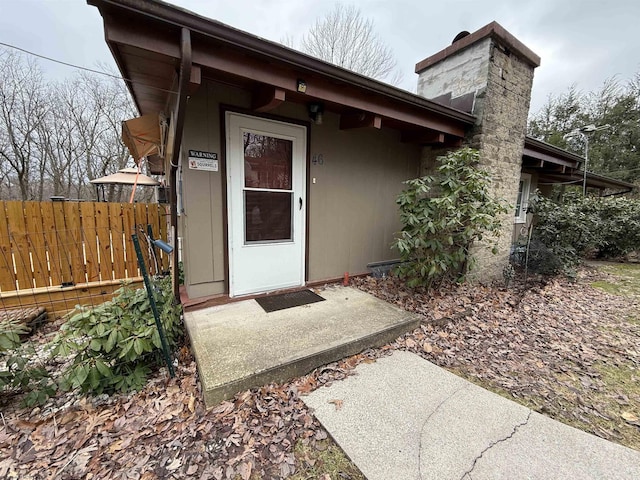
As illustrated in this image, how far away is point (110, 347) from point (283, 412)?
135 centimetres

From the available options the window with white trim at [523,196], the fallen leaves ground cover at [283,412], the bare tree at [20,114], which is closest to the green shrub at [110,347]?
the fallen leaves ground cover at [283,412]

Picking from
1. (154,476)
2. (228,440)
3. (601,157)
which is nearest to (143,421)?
(154,476)

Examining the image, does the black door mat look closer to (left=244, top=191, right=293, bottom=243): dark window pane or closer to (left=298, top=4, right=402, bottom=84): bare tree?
(left=244, top=191, right=293, bottom=243): dark window pane

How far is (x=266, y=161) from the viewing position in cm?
319

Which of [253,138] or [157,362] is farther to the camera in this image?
[253,138]

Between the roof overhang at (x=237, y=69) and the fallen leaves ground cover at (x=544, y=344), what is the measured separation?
2420mm

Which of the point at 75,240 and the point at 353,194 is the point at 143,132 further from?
the point at 353,194

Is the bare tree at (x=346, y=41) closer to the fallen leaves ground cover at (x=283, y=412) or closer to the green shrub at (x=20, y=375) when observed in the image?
the fallen leaves ground cover at (x=283, y=412)

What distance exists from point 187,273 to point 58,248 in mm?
2732

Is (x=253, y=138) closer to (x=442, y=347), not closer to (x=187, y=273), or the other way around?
(x=187, y=273)

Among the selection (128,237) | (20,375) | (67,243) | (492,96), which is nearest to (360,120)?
(492,96)

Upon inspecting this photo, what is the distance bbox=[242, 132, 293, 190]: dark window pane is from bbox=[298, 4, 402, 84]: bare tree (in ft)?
31.2

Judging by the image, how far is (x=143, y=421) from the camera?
172 cm

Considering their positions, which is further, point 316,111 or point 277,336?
point 316,111
